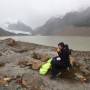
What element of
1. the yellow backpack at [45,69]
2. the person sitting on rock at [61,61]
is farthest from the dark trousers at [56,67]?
the yellow backpack at [45,69]

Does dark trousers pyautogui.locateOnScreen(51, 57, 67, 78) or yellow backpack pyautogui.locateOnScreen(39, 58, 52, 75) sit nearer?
dark trousers pyautogui.locateOnScreen(51, 57, 67, 78)

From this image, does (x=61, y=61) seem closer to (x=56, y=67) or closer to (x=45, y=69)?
(x=56, y=67)

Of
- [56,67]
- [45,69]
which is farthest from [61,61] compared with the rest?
[45,69]

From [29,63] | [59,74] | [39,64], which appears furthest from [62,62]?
[29,63]

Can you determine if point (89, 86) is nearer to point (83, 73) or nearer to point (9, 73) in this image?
point (83, 73)

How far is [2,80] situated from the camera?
11.7m

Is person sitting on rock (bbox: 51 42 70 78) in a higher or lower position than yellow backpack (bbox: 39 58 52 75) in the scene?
higher

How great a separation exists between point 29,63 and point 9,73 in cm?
138

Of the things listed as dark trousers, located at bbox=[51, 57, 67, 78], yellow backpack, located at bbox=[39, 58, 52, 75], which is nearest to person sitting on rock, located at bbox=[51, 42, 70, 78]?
dark trousers, located at bbox=[51, 57, 67, 78]

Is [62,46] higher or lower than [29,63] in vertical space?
higher

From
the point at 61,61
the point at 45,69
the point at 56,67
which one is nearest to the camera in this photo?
the point at 61,61

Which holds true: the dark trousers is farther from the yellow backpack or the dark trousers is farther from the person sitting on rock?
the yellow backpack

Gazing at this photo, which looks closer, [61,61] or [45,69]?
[61,61]

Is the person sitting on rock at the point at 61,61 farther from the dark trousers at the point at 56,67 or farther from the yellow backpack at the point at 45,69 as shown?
the yellow backpack at the point at 45,69
